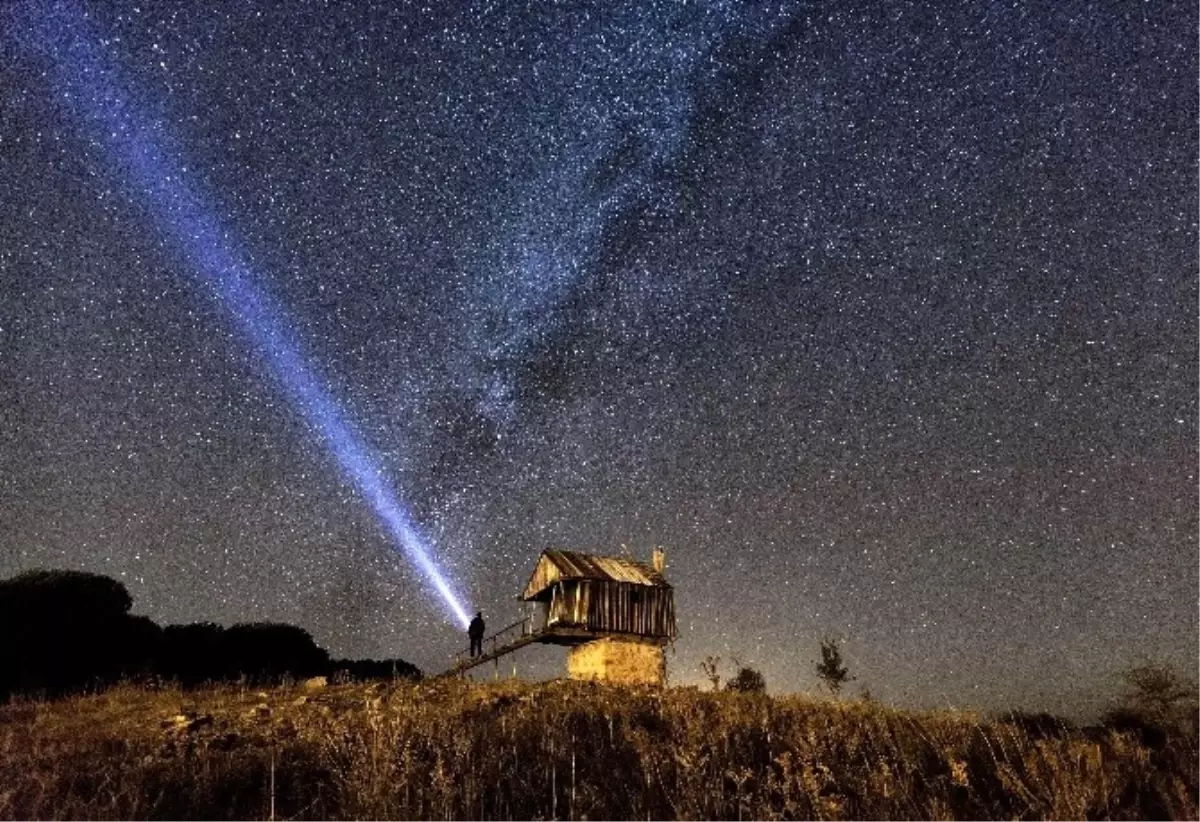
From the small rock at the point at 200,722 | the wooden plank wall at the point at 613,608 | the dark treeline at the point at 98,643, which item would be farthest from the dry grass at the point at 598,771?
the wooden plank wall at the point at 613,608

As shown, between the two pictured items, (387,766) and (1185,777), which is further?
(1185,777)

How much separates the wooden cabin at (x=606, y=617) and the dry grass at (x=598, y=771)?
2229 cm

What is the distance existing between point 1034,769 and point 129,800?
7608 mm

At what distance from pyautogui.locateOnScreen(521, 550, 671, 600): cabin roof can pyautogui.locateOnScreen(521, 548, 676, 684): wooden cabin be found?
46 mm

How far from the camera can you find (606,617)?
34.0m

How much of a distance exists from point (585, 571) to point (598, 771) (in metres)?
27.7

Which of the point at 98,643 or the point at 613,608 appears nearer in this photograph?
the point at 98,643

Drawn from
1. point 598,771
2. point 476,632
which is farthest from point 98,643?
point 598,771

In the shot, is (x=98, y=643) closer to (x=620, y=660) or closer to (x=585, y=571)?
(x=585, y=571)

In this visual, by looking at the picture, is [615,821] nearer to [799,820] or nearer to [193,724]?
[799,820]

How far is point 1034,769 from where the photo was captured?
19.5ft

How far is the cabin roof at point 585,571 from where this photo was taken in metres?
34.5

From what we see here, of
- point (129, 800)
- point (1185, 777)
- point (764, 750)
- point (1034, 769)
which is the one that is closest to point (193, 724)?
point (129, 800)

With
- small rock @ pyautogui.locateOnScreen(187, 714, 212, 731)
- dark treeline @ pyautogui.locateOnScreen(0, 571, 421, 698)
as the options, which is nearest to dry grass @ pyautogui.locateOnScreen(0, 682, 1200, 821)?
small rock @ pyautogui.locateOnScreen(187, 714, 212, 731)
